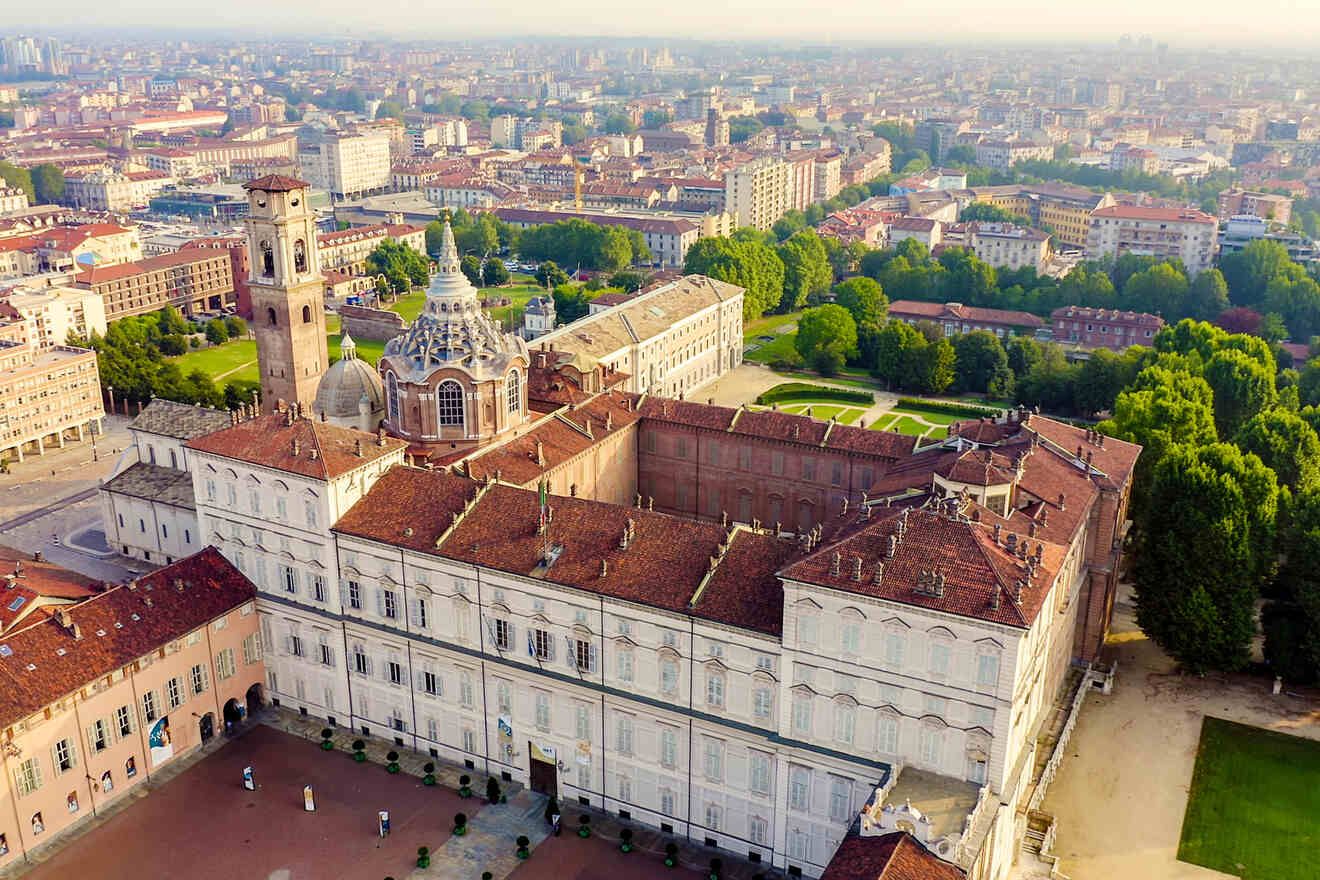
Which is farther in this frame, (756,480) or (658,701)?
(756,480)

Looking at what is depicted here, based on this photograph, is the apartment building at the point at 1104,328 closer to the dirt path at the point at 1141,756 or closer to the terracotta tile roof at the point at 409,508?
the dirt path at the point at 1141,756

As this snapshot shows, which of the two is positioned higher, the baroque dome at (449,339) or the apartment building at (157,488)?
the baroque dome at (449,339)

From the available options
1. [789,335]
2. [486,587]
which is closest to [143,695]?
[486,587]

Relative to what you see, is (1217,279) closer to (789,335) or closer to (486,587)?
(789,335)

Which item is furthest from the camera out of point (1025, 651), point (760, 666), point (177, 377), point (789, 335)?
point (789, 335)

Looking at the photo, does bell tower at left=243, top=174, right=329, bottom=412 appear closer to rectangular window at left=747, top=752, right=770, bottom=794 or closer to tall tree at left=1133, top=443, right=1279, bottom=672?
rectangular window at left=747, top=752, right=770, bottom=794

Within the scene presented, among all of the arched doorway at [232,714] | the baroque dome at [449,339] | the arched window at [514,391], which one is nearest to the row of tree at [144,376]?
the baroque dome at [449,339]
